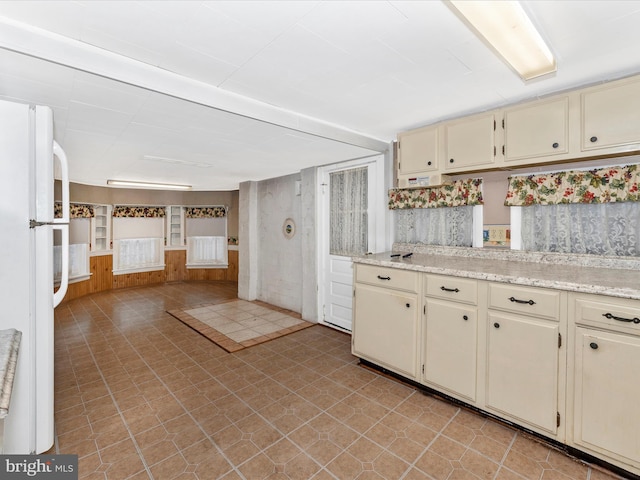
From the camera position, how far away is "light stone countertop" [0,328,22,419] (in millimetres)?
713

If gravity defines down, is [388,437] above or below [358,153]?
below

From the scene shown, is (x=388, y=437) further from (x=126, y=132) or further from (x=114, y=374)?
(x=126, y=132)

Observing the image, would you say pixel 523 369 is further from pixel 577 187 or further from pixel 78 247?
pixel 78 247

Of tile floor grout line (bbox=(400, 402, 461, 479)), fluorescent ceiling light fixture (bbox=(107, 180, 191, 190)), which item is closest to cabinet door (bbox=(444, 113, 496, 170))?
tile floor grout line (bbox=(400, 402, 461, 479))

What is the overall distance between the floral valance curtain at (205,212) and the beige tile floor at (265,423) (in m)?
4.52

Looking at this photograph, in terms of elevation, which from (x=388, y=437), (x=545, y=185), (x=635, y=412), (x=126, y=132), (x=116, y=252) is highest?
(x=126, y=132)

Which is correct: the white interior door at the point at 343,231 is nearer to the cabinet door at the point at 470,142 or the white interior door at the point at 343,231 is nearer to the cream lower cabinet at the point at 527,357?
the cabinet door at the point at 470,142

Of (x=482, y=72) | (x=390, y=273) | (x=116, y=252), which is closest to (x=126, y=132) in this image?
(x=390, y=273)

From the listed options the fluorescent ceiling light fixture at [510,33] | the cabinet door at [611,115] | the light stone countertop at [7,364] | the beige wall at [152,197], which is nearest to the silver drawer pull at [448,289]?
the cabinet door at [611,115]

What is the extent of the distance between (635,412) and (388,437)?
4.19 feet

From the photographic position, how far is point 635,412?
61.1 inches

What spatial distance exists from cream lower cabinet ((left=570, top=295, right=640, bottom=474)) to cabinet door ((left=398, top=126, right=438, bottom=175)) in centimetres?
152

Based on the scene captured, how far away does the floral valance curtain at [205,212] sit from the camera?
7.55 metres

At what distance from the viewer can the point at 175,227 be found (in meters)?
7.57
